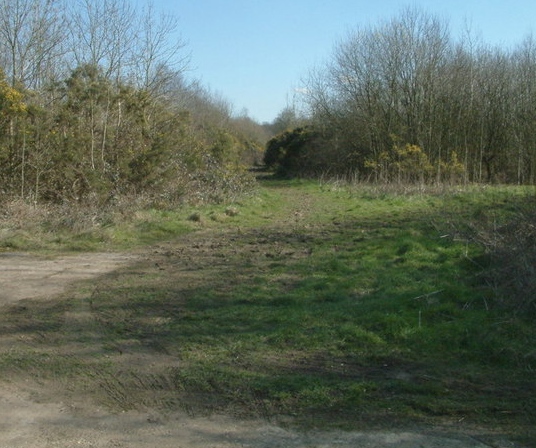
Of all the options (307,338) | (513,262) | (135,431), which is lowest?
(135,431)

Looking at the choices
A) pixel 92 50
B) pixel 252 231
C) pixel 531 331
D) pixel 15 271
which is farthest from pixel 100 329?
pixel 92 50

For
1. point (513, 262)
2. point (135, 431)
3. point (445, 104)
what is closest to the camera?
point (135, 431)

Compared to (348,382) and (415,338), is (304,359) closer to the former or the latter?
(348,382)

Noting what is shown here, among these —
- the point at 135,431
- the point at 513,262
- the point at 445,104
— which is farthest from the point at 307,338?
the point at 445,104

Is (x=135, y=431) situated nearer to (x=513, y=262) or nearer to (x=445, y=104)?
(x=513, y=262)

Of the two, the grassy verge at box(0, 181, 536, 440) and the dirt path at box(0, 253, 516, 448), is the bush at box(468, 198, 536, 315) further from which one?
the dirt path at box(0, 253, 516, 448)

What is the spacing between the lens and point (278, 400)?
214 inches

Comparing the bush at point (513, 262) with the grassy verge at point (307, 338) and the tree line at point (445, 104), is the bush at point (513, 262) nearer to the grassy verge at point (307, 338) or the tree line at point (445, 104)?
the grassy verge at point (307, 338)

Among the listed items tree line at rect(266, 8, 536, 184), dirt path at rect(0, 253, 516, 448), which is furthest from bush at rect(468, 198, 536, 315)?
tree line at rect(266, 8, 536, 184)

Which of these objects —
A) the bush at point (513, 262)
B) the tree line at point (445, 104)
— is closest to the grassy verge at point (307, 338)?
the bush at point (513, 262)

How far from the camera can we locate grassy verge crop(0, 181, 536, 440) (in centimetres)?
543

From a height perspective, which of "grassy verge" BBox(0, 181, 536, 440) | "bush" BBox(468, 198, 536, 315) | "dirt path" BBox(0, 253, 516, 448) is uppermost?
"bush" BBox(468, 198, 536, 315)

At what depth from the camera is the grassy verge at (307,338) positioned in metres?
5.43

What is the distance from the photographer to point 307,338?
6.99m
